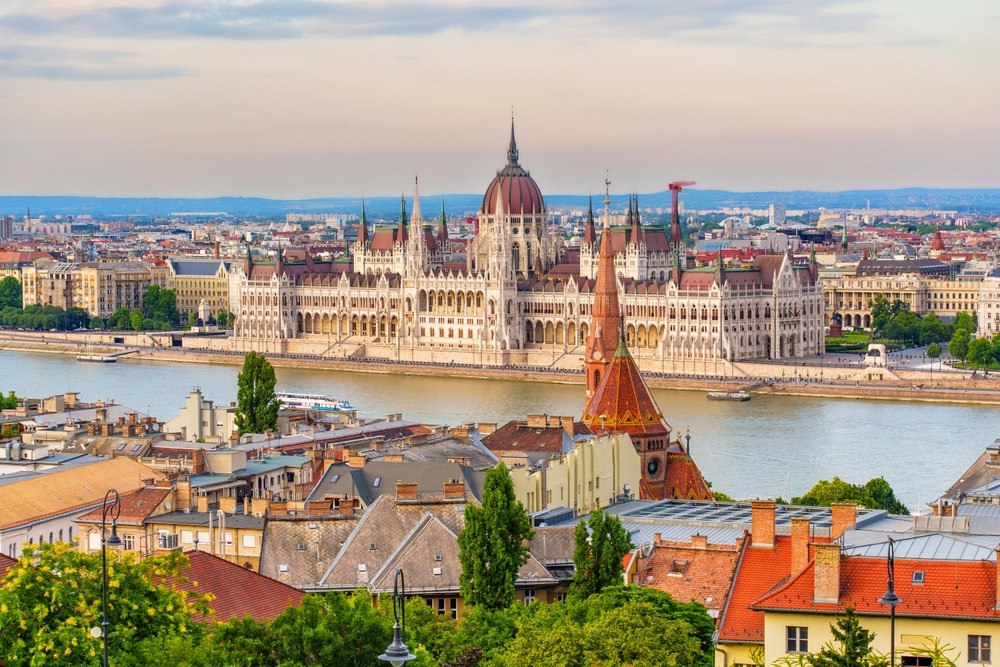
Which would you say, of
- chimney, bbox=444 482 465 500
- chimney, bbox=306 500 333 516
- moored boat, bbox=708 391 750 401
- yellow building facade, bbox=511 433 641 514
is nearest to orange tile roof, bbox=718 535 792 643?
chimney, bbox=444 482 465 500

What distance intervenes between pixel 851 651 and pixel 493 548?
6371 millimetres

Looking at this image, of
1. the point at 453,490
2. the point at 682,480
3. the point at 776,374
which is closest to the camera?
the point at 453,490

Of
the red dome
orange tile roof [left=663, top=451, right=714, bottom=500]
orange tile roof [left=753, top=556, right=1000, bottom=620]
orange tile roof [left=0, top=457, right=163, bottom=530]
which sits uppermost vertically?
the red dome

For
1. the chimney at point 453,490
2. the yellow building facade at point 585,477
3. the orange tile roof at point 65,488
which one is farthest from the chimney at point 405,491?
the orange tile roof at point 65,488

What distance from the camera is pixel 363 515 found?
20312 mm

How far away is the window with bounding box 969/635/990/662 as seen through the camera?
1300 centimetres

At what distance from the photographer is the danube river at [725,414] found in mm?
39312

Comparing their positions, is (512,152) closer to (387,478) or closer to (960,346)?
(960,346)

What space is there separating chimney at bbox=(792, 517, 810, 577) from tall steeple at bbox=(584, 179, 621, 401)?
1685 centimetres

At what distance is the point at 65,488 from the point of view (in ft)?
78.6

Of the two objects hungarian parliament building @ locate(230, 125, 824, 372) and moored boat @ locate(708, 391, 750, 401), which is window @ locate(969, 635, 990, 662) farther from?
hungarian parliament building @ locate(230, 125, 824, 372)

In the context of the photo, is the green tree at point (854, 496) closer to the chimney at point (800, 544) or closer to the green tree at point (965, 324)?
the chimney at point (800, 544)

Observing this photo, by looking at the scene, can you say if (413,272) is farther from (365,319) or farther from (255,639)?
(255,639)

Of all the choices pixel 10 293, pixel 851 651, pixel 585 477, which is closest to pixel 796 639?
pixel 851 651
